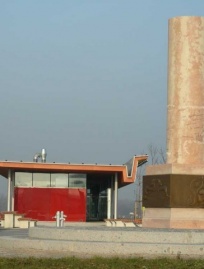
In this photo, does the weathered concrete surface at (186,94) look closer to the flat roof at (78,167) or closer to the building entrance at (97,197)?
the flat roof at (78,167)

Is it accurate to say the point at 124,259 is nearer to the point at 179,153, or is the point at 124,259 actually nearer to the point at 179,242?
the point at 179,242

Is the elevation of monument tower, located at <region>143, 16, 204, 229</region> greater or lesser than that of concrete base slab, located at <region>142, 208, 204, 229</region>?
greater

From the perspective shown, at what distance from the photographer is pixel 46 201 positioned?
4184cm

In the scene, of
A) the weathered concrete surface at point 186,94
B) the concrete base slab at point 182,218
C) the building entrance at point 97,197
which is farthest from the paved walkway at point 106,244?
the building entrance at point 97,197

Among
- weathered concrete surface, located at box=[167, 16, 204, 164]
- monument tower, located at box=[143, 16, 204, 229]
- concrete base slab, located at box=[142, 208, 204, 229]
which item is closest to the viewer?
concrete base slab, located at box=[142, 208, 204, 229]

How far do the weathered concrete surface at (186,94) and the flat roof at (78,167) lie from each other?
19.8 metres

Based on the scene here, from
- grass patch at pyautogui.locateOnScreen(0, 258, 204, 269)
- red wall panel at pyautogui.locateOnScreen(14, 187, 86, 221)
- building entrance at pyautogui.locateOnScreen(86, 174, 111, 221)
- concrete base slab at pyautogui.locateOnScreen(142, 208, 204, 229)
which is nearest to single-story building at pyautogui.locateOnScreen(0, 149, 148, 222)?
red wall panel at pyautogui.locateOnScreen(14, 187, 86, 221)

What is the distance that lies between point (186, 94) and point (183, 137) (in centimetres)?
124

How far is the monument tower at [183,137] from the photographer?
20203 mm

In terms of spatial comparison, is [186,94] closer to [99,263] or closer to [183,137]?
[183,137]

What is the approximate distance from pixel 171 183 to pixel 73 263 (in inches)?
225

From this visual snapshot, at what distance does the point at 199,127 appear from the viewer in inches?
811

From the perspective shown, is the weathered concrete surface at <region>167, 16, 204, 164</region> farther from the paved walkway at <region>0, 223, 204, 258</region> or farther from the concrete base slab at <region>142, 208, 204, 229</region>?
the paved walkway at <region>0, 223, 204, 258</region>

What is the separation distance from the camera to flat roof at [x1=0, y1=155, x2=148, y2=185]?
1586 inches
